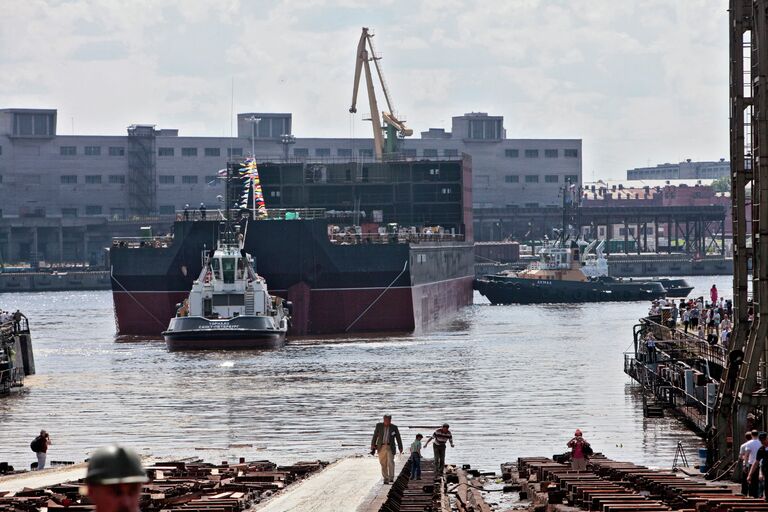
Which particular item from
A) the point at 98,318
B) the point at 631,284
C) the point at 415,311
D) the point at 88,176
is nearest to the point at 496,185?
the point at 88,176

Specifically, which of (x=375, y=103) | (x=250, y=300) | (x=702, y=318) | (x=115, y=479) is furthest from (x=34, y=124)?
(x=115, y=479)

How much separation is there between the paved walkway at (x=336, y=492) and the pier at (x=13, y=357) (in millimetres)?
23297

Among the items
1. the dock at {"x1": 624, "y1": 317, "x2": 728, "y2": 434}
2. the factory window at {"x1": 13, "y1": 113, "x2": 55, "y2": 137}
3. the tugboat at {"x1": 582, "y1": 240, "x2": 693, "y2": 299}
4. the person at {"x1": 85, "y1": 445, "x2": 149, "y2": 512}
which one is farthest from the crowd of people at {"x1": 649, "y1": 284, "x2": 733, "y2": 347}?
the factory window at {"x1": 13, "y1": 113, "x2": 55, "y2": 137}

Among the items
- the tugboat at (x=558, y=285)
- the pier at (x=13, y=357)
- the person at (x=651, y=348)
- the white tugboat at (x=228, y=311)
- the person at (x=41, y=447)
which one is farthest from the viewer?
the tugboat at (x=558, y=285)

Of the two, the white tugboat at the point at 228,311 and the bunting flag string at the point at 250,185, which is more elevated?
the bunting flag string at the point at 250,185

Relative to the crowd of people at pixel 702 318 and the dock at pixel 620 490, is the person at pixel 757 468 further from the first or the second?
the crowd of people at pixel 702 318

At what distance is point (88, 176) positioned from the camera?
159750 millimetres

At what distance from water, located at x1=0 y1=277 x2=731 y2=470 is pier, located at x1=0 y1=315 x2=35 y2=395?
720 millimetres

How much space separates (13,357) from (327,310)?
22762mm

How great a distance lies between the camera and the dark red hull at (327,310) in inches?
2808

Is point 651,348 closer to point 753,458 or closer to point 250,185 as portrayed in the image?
point 753,458

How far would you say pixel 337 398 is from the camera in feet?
147

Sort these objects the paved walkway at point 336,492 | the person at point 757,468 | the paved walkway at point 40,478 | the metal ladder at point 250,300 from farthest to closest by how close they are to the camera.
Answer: the metal ladder at point 250,300 → the paved walkway at point 40,478 → the paved walkway at point 336,492 → the person at point 757,468

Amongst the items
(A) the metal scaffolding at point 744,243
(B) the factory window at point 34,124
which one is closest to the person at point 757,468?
(A) the metal scaffolding at point 744,243
